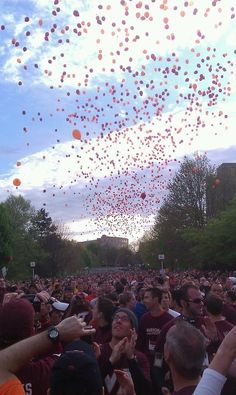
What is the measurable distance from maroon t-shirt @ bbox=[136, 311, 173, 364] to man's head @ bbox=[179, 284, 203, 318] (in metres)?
0.44

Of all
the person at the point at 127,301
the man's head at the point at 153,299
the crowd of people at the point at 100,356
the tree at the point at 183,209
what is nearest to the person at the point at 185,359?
the crowd of people at the point at 100,356

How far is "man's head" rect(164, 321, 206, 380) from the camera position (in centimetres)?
334

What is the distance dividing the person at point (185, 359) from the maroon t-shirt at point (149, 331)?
4039 mm

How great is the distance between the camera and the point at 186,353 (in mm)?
3363

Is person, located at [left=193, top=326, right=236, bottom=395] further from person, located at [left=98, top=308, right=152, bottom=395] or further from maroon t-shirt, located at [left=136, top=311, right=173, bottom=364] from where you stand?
maroon t-shirt, located at [left=136, top=311, right=173, bottom=364]

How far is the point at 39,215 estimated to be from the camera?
9775 centimetres

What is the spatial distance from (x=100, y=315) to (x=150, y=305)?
140 cm

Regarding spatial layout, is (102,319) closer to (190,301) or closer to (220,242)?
(190,301)

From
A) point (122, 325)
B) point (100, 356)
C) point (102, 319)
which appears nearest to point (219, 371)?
point (100, 356)

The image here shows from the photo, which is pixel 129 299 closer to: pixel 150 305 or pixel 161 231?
pixel 150 305

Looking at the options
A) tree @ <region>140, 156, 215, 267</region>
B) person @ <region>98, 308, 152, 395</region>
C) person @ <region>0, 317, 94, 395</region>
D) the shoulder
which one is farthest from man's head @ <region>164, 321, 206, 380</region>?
tree @ <region>140, 156, 215, 267</region>

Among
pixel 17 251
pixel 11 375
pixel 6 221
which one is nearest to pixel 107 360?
pixel 11 375

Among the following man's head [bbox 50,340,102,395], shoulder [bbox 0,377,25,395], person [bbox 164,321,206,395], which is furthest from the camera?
person [bbox 164,321,206,395]

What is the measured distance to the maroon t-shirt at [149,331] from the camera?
7.50m
